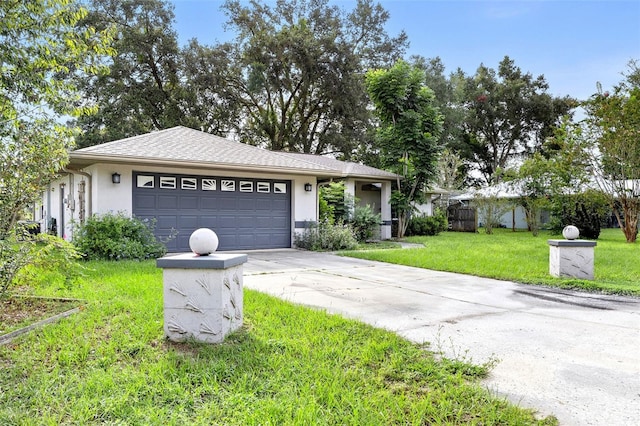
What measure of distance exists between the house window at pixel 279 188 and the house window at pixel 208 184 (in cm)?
185

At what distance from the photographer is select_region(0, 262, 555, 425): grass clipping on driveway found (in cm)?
250

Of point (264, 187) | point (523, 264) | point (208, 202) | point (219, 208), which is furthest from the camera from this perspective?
point (264, 187)

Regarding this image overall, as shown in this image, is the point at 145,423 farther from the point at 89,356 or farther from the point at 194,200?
the point at 194,200

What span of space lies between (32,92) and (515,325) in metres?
6.26

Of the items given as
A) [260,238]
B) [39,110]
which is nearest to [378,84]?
[260,238]

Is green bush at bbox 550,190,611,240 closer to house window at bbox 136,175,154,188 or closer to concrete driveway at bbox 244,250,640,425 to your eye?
concrete driveway at bbox 244,250,640,425

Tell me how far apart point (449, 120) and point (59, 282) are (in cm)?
2792

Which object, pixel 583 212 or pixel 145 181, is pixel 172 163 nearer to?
pixel 145 181

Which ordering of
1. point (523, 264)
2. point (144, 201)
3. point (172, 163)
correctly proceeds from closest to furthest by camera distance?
point (523, 264) → point (172, 163) → point (144, 201)

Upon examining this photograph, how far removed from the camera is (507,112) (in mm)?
33406

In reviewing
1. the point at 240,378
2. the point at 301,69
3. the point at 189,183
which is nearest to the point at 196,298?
the point at 240,378

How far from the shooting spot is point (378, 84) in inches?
640

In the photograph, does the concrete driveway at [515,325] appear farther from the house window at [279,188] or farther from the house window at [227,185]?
the house window at [279,188]

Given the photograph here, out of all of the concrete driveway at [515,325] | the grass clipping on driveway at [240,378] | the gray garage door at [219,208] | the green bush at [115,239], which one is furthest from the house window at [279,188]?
the grass clipping on driveway at [240,378]
